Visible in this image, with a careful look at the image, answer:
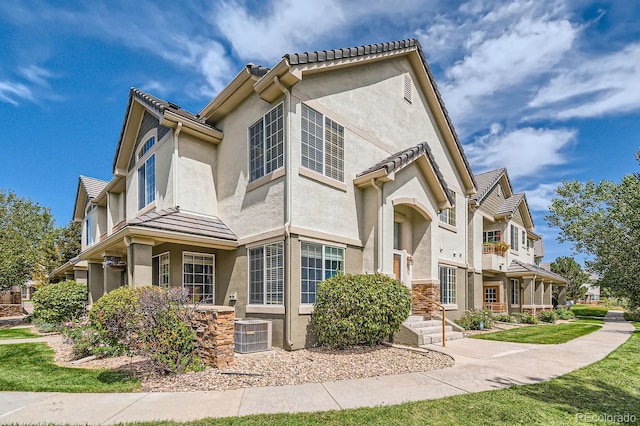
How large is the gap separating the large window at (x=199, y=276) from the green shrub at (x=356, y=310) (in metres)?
4.83

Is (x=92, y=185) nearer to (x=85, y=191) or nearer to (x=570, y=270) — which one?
(x=85, y=191)

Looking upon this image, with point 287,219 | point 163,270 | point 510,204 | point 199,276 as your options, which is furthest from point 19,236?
point 510,204

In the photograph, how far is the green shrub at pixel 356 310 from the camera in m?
9.93

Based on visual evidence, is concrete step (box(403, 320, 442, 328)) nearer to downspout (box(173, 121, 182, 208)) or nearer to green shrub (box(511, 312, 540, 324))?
downspout (box(173, 121, 182, 208))

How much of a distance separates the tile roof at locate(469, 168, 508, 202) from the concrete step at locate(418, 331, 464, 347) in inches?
422

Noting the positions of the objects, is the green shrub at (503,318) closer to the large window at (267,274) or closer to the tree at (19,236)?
the large window at (267,274)

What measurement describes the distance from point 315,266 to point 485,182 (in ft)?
61.9

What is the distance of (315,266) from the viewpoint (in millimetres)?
11383

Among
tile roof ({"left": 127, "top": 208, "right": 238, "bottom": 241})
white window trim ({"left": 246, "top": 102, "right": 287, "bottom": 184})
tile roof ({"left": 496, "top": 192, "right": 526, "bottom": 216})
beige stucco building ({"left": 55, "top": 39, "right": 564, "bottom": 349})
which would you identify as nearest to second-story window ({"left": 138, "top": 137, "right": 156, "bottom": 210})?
beige stucco building ({"left": 55, "top": 39, "right": 564, "bottom": 349})

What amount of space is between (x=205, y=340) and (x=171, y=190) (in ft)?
23.0

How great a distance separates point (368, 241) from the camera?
12859 millimetres

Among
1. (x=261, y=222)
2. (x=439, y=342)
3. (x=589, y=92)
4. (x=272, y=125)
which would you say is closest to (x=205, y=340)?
(x=261, y=222)

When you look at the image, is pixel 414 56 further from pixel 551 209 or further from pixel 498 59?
pixel 551 209

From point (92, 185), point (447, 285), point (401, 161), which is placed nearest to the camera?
point (401, 161)
